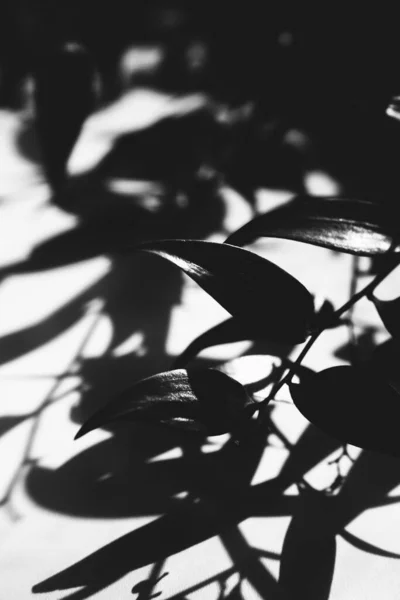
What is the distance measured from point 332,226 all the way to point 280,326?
65 millimetres

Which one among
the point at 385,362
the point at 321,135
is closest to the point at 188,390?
the point at 385,362

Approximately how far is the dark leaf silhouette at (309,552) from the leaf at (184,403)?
10cm

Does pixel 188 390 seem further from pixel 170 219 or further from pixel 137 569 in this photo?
pixel 170 219

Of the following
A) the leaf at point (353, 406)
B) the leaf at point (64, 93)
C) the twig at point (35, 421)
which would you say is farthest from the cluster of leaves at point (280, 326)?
the leaf at point (64, 93)

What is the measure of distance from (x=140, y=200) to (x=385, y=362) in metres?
0.37

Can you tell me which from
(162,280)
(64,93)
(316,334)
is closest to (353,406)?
(316,334)

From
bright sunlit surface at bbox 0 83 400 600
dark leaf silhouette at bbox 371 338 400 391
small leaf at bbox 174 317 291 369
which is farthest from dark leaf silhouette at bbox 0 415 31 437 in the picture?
dark leaf silhouette at bbox 371 338 400 391

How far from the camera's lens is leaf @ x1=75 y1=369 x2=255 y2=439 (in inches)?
11.3

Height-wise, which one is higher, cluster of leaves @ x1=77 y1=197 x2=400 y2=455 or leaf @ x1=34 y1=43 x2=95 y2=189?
leaf @ x1=34 y1=43 x2=95 y2=189

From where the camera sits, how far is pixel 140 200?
67 cm

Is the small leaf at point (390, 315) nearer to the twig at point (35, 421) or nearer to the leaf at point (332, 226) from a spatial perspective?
the leaf at point (332, 226)

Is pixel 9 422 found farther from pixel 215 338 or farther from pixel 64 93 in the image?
pixel 64 93

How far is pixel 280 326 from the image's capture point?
1.05ft

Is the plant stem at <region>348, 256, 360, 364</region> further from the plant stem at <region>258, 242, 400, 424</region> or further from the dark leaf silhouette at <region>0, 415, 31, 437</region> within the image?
the dark leaf silhouette at <region>0, 415, 31, 437</region>
